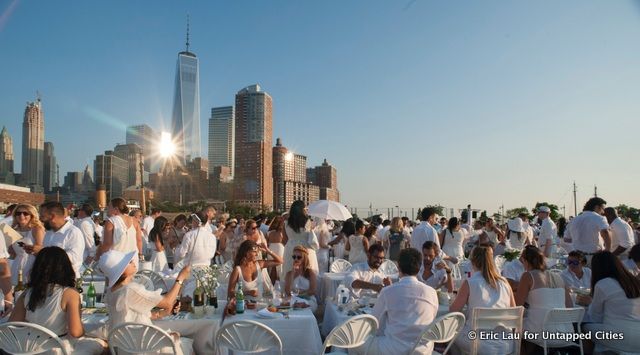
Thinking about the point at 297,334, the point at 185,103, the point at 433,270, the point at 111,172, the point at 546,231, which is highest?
the point at 185,103

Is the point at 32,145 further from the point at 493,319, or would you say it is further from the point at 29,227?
the point at 493,319

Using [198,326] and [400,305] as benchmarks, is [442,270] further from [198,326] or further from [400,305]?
[198,326]

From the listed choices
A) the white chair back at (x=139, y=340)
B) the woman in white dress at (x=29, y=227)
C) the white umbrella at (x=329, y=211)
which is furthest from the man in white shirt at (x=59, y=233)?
the white umbrella at (x=329, y=211)

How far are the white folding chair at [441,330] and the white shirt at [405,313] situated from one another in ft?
0.30

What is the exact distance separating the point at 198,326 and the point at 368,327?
176cm

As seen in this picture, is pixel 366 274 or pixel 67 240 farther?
pixel 366 274

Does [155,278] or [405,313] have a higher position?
[405,313]

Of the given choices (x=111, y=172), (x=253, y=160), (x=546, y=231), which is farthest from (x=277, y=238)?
(x=111, y=172)

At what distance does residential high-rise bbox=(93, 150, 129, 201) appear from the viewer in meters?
109

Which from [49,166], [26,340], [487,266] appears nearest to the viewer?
[26,340]

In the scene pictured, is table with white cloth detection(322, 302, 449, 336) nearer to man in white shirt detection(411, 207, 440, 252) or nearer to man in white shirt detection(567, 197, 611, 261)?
man in white shirt detection(411, 207, 440, 252)

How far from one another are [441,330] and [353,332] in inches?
31.8

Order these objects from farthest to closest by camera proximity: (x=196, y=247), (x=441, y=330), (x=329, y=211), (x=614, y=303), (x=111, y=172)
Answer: (x=111, y=172) < (x=329, y=211) < (x=196, y=247) < (x=614, y=303) < (x=441, y=330)

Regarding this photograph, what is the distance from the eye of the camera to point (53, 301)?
3.69 meters
